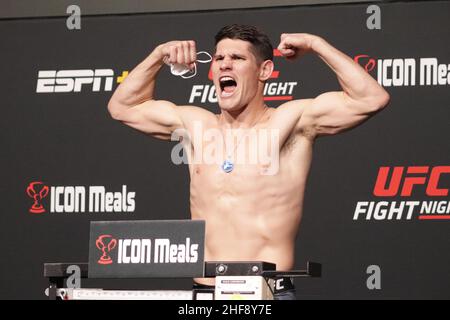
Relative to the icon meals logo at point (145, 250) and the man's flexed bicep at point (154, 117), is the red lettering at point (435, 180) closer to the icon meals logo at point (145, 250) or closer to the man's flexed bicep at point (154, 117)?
the man's flexed bicep at point (154, 117)

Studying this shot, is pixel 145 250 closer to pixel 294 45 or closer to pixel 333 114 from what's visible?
pixel 294 45

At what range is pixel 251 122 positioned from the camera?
4.20 meters

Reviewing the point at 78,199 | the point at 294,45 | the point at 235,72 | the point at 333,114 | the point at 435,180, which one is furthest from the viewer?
the point at 78,199

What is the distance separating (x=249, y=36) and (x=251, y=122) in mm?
343

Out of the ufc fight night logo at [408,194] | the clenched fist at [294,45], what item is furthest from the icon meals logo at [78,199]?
the clenched fist at [294,45]

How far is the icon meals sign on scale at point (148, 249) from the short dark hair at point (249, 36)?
1253 mm

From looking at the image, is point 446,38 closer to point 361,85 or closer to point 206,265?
point 361,85

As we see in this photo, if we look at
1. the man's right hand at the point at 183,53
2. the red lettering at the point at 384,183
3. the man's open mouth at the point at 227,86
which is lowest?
the red lettering at the point at 384,183

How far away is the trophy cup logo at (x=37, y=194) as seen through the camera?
5.39 metres

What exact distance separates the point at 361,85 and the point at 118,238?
4.20 ft

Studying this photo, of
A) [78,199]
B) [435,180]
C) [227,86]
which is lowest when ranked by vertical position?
[78,199]

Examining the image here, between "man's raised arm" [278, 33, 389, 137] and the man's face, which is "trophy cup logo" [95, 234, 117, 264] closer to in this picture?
"man's raised arm" [278, 33, 389, 137]

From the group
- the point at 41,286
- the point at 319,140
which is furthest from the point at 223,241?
the point at 41,286

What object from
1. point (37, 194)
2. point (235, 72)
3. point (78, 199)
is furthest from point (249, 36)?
point (37, 194)
